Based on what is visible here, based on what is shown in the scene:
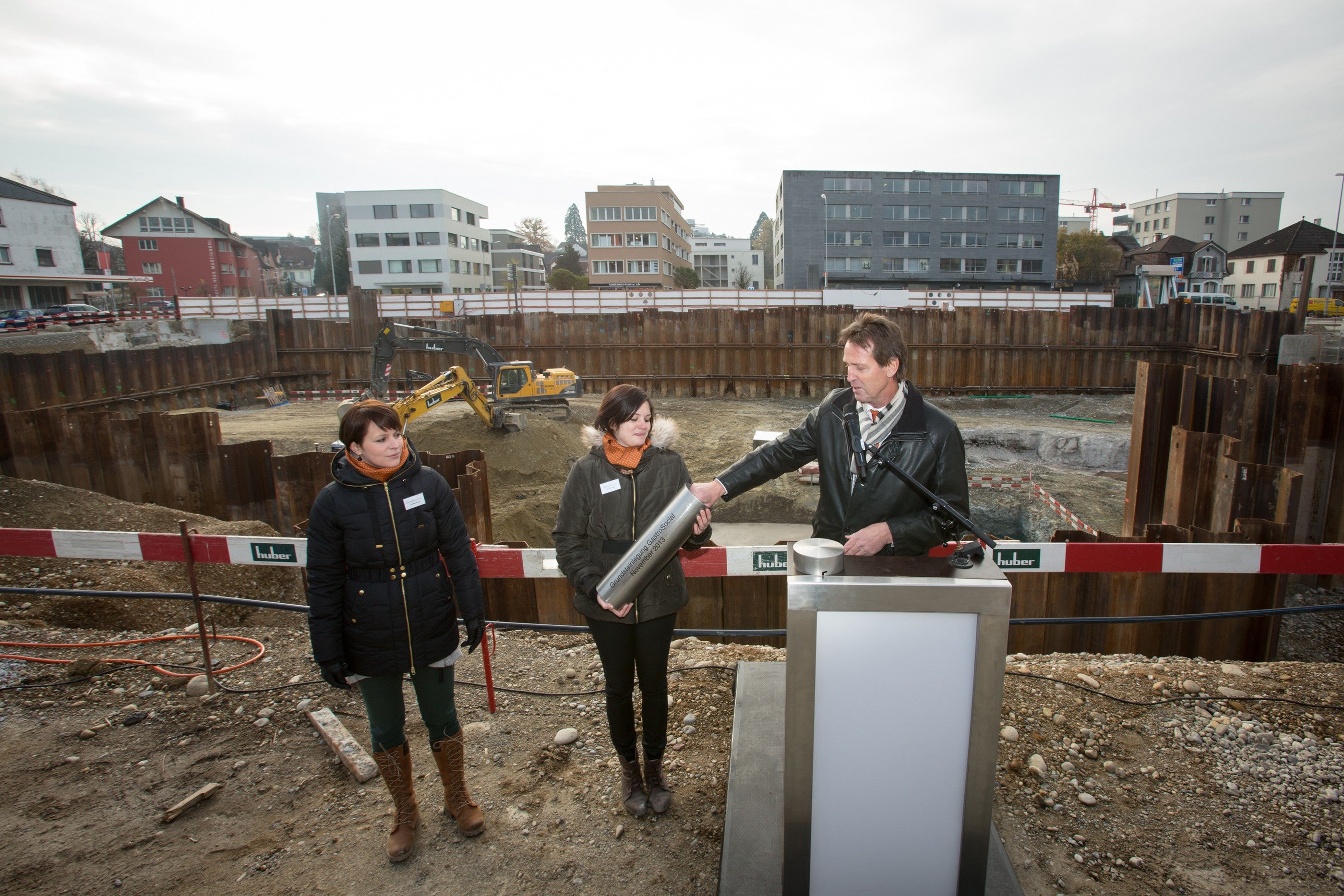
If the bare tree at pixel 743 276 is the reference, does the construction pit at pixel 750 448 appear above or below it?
below

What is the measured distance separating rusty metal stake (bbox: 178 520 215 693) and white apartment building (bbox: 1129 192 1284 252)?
9694 centimetres

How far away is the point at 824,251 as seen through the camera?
181ft

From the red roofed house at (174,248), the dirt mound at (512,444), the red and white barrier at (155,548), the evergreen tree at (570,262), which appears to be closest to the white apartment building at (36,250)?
the red roofed house at (174,248)

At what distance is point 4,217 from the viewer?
39969mm

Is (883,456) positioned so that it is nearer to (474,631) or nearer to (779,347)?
(474,631)

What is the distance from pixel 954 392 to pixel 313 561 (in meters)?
22.4

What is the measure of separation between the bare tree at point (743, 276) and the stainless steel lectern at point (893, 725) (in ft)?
222

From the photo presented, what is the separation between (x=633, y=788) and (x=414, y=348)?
13882 mm

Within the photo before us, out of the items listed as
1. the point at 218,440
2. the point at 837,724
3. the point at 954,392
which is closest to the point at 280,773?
the point at 837,724

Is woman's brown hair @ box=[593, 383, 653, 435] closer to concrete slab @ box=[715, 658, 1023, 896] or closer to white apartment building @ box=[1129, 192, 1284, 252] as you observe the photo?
concrete slab @ box=[715, 658, 1023, 896]

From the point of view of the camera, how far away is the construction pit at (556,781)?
283 centimetres

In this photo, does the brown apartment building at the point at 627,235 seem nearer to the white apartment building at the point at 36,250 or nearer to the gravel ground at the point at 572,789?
the white apartment building at the point at 36,250

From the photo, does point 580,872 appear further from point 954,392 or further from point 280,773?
point 954,392

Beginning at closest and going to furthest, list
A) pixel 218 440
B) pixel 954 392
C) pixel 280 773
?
pixel 280 773, pixel 218 440, pixel 954 392
